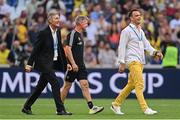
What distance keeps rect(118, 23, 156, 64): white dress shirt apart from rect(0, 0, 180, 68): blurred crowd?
30.1ft

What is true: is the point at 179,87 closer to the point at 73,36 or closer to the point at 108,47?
the point at 108,47

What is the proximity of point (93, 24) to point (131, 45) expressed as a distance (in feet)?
37.4

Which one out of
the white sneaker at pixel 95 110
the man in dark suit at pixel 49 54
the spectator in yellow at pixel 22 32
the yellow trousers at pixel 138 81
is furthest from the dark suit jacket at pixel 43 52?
the spectator in yellow at pixel 22 32

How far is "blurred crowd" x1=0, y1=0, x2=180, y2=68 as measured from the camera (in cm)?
2589

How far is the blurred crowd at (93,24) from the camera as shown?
25891mm

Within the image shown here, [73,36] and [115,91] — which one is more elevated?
[73,36]

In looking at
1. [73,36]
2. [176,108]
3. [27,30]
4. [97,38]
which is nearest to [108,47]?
[97,38]

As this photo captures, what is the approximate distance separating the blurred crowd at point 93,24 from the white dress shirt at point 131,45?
918 centimetres

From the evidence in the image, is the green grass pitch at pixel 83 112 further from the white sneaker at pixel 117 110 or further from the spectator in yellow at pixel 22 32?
the spectator in yellow at pixel 22 32

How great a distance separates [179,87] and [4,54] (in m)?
6.20

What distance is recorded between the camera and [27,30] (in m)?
27.3

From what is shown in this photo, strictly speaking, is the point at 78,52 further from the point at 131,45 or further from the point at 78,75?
the point at 131,45

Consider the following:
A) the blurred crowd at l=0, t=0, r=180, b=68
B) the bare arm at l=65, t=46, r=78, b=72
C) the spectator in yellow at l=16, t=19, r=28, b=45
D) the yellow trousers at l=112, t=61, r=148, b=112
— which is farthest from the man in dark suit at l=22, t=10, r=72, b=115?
the spectator in yellow at l=16, t=19, r=28, b=45

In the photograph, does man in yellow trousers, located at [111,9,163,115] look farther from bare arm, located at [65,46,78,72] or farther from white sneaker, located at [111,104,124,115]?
bare arm, located at [65,46,78,72]
